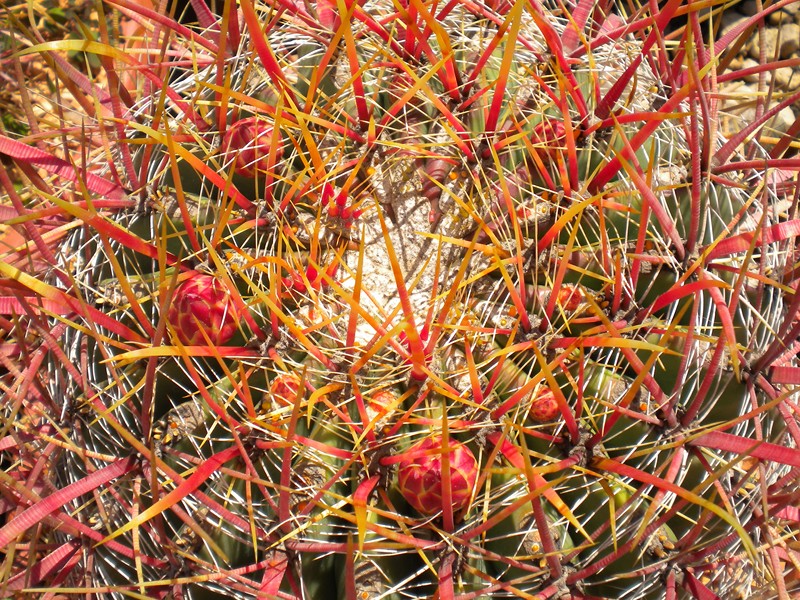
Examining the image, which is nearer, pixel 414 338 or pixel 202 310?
pixel 414 338

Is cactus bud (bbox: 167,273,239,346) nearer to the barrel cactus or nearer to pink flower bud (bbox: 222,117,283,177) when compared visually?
the barrel cactus

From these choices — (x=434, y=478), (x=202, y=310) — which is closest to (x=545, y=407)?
(x=434, y=478)

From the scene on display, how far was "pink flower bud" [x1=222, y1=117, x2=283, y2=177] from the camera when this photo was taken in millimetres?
832

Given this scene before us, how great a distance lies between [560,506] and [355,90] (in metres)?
0.49

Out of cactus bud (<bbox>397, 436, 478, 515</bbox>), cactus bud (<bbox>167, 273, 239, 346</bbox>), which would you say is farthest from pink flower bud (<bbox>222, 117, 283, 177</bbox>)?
cactus bud (<bbox>397, 436, 478, 515</bbox>)

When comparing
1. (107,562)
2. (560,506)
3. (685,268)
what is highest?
(685,268)

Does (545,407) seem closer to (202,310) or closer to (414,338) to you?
(414,338)

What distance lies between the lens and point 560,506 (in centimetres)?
66

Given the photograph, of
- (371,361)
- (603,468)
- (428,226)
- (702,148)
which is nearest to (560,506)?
(603,468)

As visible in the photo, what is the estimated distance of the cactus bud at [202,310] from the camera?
78cm

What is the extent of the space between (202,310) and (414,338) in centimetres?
26

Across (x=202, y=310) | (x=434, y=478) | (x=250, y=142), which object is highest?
(x=250, y=142)

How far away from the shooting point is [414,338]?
0.66 meters

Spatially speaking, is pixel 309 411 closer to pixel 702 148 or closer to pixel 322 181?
pixel 322 181
